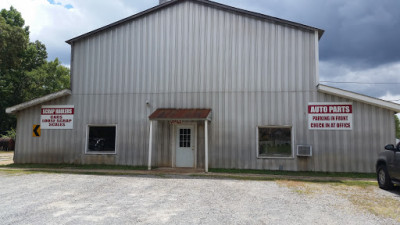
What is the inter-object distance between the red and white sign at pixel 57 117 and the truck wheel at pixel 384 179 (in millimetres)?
12780

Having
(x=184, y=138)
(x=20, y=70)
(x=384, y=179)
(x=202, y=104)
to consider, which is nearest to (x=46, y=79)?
(x=20, y=70)

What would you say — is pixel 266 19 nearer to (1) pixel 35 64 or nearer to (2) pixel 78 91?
(2) pixel 78 91

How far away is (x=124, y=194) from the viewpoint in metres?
7.76

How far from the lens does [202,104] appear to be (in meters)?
13.6

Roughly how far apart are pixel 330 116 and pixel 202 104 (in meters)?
5.41

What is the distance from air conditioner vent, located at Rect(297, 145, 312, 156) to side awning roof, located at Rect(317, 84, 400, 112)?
241cm

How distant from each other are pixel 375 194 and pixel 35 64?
1648 inches

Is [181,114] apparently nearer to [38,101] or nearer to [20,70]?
[38,101]

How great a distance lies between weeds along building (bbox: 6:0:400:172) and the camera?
12.5 meters

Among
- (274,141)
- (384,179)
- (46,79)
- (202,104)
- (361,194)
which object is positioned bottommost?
(361,194)

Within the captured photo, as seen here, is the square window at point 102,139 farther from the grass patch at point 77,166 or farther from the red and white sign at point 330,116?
the red and white sign at point 330,116

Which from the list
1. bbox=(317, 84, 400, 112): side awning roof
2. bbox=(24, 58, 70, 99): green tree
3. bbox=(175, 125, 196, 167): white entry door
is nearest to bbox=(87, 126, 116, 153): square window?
bbox=(175, 125, 196, 167): white entry door

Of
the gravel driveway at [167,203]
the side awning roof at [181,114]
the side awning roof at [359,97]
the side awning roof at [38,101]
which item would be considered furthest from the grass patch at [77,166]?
the side awning roof at [359,97]

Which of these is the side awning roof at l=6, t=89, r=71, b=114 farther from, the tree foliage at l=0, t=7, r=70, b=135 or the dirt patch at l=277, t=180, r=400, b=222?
the tree foliage at l=0, t=7, r=70, b=135
